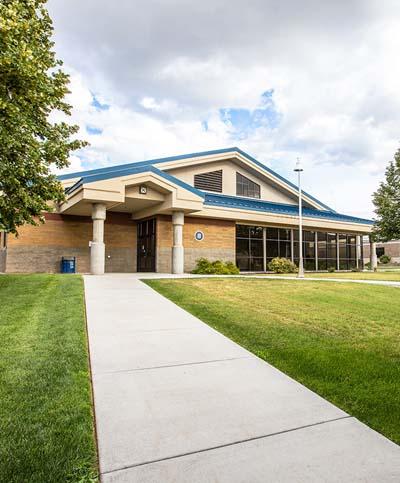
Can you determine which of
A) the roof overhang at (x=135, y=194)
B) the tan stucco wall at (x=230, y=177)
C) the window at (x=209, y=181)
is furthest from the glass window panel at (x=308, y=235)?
the roof overhang at (x=135, y=194)

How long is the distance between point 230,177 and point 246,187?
2036mm

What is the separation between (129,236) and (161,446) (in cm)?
Result: 2318

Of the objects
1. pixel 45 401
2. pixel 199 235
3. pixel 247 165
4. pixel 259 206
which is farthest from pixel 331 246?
pixel 45 401

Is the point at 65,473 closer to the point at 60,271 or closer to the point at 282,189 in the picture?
the point at 60,271

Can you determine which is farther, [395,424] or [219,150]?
[219,150]

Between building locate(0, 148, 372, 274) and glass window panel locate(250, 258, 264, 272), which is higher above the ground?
building locate(0, 148, 372, 274)

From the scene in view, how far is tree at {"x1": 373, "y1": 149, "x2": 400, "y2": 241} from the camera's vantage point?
28797mm

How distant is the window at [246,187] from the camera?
103 ft

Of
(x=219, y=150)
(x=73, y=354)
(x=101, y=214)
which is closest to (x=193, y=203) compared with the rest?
(x=101, y=214)

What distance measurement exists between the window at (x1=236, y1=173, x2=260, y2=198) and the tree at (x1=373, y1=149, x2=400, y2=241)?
10.1 metres

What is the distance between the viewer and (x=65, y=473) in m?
2.63

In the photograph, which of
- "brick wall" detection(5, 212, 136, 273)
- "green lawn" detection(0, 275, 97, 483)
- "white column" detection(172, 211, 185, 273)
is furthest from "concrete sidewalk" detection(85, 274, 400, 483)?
"brick wall" detection(5, 212, 136, 273)

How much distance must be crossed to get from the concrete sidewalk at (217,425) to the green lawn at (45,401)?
17cm

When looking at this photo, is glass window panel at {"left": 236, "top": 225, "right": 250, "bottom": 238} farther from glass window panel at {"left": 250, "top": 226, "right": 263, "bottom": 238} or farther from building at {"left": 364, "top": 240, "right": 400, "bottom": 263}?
building at {"left": 364, "top": 240, "right": 400, "bottom": 263}
